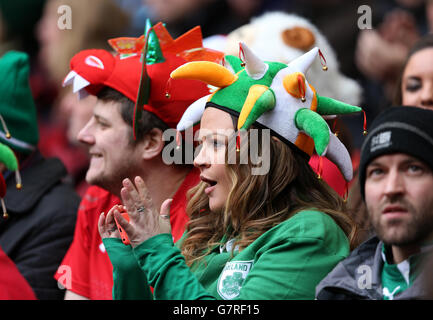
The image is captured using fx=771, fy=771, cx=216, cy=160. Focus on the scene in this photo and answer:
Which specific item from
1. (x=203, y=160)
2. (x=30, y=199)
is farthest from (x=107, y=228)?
(x=30, y=199)

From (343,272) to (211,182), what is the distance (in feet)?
2.41

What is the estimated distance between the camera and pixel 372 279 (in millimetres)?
2428

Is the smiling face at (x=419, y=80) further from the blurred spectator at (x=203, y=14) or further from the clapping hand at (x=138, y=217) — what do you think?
the blurred spectator at (x=203, y=14)

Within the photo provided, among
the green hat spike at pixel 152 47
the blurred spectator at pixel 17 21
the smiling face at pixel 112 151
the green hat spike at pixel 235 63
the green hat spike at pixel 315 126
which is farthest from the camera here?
the blurred spectator at pixel 17 21

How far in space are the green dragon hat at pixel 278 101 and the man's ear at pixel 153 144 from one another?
782mm

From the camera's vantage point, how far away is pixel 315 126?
2752 millimetres

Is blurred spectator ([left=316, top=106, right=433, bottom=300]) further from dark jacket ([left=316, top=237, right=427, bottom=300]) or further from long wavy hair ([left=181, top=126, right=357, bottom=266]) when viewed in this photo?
long wavy hair ([left=181, top=126, right=357, bottom=266])

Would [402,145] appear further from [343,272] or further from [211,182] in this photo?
[211,182]

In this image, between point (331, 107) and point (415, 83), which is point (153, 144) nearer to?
point (331, 107)

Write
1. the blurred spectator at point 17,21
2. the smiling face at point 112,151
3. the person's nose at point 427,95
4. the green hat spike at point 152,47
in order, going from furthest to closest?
the blurred spectator at point 17,21, the smiling face at point 112,151, the green hat spike at point 152,47, the person's nose at point 427,95

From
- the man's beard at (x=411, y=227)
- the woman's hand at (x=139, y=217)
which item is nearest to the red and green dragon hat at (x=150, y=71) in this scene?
the woman's hand at (x=139, y=217)

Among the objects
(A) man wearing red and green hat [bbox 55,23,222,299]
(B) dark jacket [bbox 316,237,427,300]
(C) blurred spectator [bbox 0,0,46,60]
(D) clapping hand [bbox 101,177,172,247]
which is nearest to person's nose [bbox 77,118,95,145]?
(A) man wearing red and green hat [bbox 55,23,222,299]

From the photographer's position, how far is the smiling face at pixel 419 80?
11.6 feet

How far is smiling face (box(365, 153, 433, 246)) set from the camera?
7.51 feet
